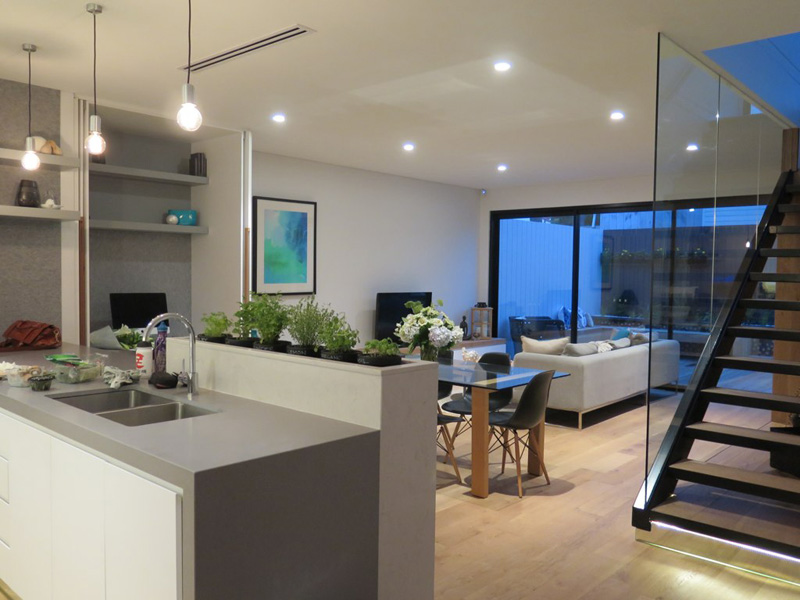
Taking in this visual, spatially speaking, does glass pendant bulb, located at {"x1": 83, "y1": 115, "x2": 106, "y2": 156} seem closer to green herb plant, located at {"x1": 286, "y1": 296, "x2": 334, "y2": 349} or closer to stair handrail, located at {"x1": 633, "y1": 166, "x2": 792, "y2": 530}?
green herb plant, located at {"x1": 286, "y1": 296, "x2": 334, "y2": 349}

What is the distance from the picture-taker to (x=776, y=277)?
4.61 metres

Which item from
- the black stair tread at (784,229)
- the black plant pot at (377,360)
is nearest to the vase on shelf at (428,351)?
the black plant pot at (377,360)

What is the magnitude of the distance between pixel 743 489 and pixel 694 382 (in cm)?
80

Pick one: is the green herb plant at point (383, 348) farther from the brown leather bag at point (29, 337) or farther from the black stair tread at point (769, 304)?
the black stair tread at point (769, 304)

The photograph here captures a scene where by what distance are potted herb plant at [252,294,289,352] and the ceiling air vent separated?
1.60m

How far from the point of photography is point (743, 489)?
3.58 meters

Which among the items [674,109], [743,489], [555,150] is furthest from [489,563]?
[555,150]

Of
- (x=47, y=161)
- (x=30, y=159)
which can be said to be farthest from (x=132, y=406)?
(x=47, y=161)

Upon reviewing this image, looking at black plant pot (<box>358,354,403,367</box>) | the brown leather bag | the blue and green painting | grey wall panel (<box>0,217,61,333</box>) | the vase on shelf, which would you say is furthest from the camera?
the blue and green painting

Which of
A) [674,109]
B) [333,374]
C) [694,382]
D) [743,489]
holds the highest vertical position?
[674,109]

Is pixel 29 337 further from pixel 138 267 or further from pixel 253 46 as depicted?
pixel 253 46

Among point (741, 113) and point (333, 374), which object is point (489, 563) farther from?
point (741, 113)

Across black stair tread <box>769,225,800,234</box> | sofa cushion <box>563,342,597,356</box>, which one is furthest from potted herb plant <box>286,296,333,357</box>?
sofa cushion <box>563,342,597,356</box>

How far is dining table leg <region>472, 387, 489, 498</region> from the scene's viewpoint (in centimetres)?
433
